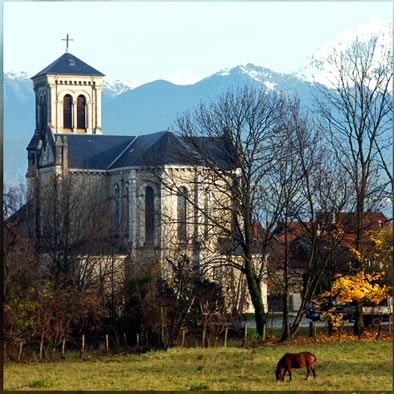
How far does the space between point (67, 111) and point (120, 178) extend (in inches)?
598

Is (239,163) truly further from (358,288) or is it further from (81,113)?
(81,113)

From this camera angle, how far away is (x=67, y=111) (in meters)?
83.8

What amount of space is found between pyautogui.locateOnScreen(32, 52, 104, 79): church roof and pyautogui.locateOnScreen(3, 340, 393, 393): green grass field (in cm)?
6076

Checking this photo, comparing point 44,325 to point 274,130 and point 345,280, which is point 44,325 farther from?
point 274,130

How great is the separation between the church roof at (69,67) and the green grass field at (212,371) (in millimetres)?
60758

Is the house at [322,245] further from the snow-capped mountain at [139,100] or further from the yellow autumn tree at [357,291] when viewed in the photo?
the snow-capped mountain at [139,100]

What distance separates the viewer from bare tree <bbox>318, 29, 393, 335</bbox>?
3025 cm

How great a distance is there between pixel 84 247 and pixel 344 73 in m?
12.6

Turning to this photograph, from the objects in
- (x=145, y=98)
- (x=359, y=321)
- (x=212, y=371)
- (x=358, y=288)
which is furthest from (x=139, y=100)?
(x=212, y=371)

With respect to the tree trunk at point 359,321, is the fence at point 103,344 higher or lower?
lower

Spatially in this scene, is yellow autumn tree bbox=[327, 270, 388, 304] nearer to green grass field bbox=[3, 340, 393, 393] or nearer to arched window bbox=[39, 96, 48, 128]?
green grass field bbox=[3, 340, 393, 393]

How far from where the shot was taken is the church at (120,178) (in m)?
33.9

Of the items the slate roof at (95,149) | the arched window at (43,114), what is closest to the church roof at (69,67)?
the arched window at (43,114)

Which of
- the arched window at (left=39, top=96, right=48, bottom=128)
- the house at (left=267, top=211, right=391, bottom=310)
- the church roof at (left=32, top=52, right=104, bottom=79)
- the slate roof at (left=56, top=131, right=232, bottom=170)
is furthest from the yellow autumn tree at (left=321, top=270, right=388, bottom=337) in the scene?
the church roof at (left=32, top=52, right=104, bottom=79)
